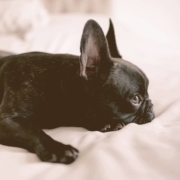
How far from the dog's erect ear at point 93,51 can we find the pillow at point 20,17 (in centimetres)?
152

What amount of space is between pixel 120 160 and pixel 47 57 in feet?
2.21

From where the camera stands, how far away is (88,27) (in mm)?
1094

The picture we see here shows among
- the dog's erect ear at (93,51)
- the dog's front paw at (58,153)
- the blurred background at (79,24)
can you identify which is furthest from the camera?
the blurred background at (79,24)

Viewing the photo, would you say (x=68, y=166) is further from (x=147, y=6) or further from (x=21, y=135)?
(x=147, y=6)

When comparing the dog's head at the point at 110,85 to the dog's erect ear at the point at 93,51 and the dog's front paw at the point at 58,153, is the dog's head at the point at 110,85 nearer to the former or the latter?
the dog's erect ear at the point at 93,51

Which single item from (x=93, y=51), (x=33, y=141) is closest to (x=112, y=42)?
(x=93, y=51)

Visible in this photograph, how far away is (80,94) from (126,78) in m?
0.19

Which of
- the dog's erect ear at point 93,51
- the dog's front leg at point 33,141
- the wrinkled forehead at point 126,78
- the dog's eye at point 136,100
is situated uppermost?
the dog's erect ear at point 93,51

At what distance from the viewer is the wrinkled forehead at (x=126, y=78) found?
1183 mm

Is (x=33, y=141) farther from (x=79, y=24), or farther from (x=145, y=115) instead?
(x=79, y=24)

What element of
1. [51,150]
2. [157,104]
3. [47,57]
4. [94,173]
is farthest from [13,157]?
[157,104]

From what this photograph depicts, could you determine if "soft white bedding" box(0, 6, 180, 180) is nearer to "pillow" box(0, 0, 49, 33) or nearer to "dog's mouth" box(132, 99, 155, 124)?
"dog's mouth" box(132, 99, 155, 124)

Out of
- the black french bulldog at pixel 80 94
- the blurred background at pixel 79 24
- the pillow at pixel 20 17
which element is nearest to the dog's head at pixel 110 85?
the black french bulldog at pixel 80 94

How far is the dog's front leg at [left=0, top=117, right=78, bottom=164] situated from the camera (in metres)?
0.91
